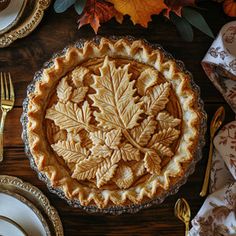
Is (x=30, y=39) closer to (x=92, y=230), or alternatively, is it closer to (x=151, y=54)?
(x=151, y=54)

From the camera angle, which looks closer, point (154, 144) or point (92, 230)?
point (154, 144)

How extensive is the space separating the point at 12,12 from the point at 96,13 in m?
0.22

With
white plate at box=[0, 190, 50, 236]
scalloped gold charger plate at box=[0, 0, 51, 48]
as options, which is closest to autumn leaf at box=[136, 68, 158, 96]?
scalloped gold charger plate at box=[0, 0, 51, 48]

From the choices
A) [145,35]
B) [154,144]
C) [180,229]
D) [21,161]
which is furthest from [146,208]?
[145,35]

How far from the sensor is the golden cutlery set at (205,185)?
142 cm

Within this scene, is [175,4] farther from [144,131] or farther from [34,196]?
[34,196]

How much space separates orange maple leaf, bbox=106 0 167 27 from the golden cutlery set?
0.30 metres

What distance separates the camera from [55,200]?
56.6 inches

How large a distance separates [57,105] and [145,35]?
0.31 metres

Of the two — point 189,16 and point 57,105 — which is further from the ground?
point 189,16

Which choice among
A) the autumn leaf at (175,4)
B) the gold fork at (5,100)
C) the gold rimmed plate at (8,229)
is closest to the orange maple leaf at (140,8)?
the autumn leaf at (175,4)

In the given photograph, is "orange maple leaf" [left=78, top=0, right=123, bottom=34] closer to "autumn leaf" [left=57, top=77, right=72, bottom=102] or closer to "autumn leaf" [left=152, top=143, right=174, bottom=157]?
"autumn leaf" [left=57, top=77, right=72, bottom=102]

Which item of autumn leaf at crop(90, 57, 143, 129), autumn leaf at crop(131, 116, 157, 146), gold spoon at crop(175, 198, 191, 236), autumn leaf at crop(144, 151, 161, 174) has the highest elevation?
autumn leaf at crop(90, 57, 143, 129)

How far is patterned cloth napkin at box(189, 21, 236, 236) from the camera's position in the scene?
139 cm
